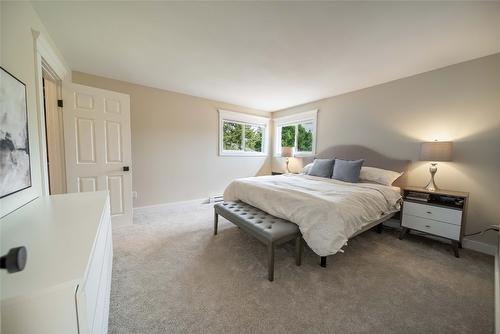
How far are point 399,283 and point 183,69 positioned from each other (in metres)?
3.49

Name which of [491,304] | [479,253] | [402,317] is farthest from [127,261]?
[479,253]

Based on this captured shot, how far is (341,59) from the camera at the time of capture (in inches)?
91.0

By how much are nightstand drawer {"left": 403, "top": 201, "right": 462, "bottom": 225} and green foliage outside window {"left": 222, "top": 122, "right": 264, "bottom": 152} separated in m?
3.39

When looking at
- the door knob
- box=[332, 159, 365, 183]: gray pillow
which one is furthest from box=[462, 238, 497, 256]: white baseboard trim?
the door knob

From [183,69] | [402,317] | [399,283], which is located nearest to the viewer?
[402,317]

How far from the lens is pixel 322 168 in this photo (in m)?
3.35

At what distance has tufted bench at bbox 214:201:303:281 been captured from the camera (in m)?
1.73

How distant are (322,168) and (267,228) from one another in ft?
6.43

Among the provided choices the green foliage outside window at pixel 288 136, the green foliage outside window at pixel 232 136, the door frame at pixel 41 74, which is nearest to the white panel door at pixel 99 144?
the door frame at pixel 41 74

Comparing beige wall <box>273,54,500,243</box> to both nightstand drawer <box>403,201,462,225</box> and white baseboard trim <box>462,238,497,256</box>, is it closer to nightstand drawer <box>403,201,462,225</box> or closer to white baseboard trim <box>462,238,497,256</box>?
white baseboard trim <box>462,238,497,256</box>

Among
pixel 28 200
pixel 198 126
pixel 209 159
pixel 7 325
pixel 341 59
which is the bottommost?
pixel 7 325

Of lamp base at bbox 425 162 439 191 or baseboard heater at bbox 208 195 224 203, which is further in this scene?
baseboard heater at bbox 208 195 224 203

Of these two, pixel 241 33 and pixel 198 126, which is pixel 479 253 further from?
pixel 198 126

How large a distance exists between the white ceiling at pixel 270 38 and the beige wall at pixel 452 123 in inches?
8.9
